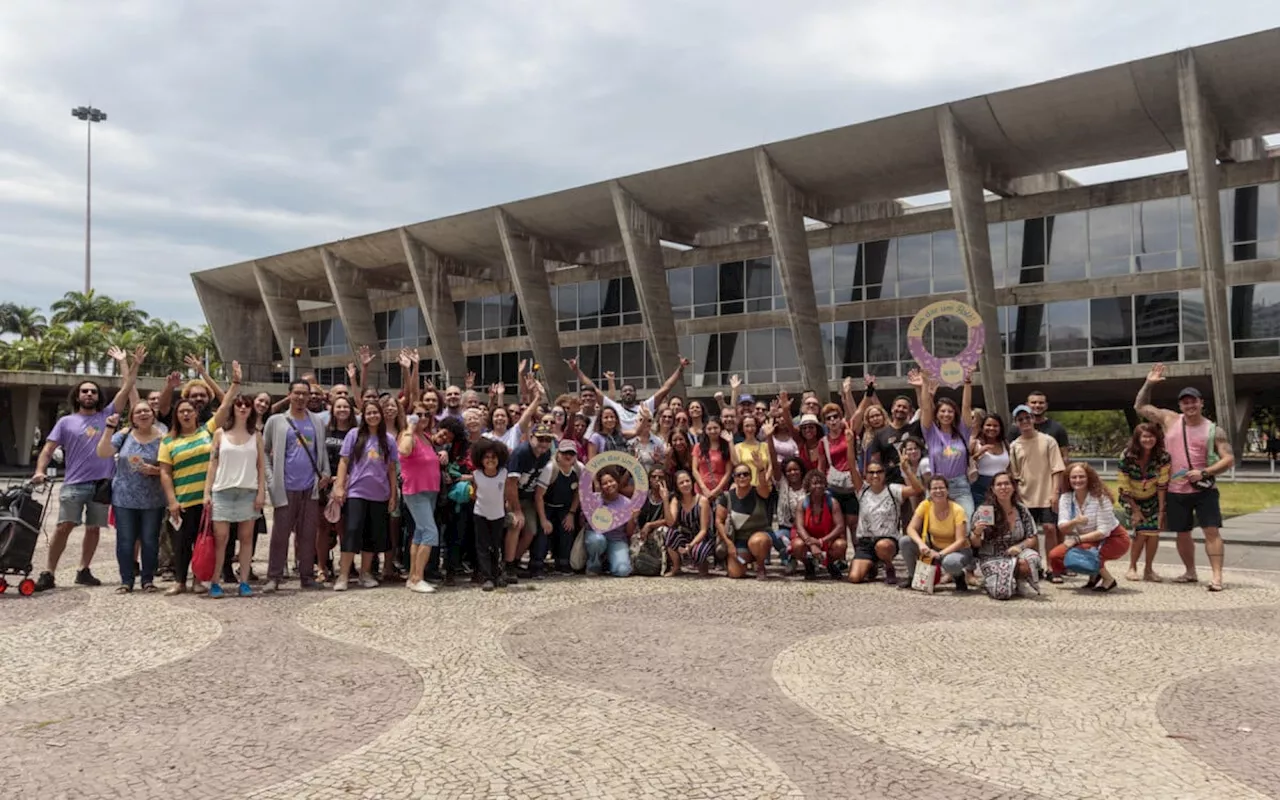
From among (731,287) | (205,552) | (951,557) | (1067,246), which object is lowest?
(951,557)

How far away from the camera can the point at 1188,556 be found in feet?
29.9

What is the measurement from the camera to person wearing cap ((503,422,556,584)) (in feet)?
29.9

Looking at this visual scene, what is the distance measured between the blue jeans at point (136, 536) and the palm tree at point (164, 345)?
52.1 m

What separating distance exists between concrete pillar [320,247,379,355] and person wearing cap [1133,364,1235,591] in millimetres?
39564

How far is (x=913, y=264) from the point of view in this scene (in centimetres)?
3325

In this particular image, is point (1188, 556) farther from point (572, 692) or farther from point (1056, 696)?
point (572, 692)

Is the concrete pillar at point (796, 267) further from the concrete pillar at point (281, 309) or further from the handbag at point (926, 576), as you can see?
the concrete pillar at point (281, 309)

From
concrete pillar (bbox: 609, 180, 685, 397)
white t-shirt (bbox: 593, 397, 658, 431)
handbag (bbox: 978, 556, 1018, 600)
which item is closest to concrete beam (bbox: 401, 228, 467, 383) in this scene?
concrete pillar (bbox: 609, 180, 685, 397)

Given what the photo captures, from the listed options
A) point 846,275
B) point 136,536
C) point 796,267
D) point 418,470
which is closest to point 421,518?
point 418,470

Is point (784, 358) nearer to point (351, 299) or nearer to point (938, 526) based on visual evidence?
point (351, 299)

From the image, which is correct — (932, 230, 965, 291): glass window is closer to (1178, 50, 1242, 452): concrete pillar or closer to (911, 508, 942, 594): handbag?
(1178, 50, 1242, 452): concrete pillar

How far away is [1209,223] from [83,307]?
65424mm

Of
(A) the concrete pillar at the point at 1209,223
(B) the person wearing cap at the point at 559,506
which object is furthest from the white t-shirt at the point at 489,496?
(A) the concrete pillar at the point at 1209,223

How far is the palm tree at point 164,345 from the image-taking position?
185 feet
